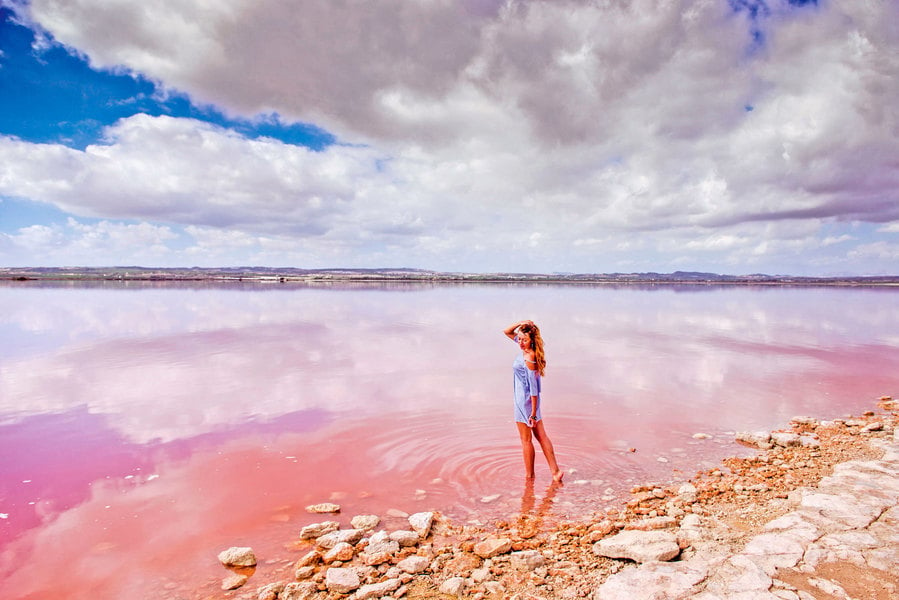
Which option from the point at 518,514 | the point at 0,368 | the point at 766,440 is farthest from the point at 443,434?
the point at 0,368

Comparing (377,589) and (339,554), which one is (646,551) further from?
(339,554)

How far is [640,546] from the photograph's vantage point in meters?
5.00

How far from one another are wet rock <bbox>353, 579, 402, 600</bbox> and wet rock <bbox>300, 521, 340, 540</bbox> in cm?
132

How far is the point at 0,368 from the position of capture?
15.3 metres

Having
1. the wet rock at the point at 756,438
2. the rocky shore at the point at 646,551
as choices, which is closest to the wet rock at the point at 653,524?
the rocky shore at the point at 646,551

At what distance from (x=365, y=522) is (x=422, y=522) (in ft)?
2.35

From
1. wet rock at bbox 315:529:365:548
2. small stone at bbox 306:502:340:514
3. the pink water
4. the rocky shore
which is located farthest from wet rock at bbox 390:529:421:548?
small stone at bbox 306:502:340:514

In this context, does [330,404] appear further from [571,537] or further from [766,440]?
[766,440]

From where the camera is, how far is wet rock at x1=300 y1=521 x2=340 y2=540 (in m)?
5.75

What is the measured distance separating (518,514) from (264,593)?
3094 millimetres

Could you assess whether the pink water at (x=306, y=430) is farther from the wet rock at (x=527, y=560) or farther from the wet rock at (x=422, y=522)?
the wet rock at (x=527, y=560)

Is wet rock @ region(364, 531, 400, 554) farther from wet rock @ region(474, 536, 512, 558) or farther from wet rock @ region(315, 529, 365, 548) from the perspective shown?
wet rock @ region(474, 536, 512, 558)

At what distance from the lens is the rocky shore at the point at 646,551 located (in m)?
4.39

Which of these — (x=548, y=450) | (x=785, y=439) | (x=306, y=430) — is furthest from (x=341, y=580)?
(x=785, y=439)
